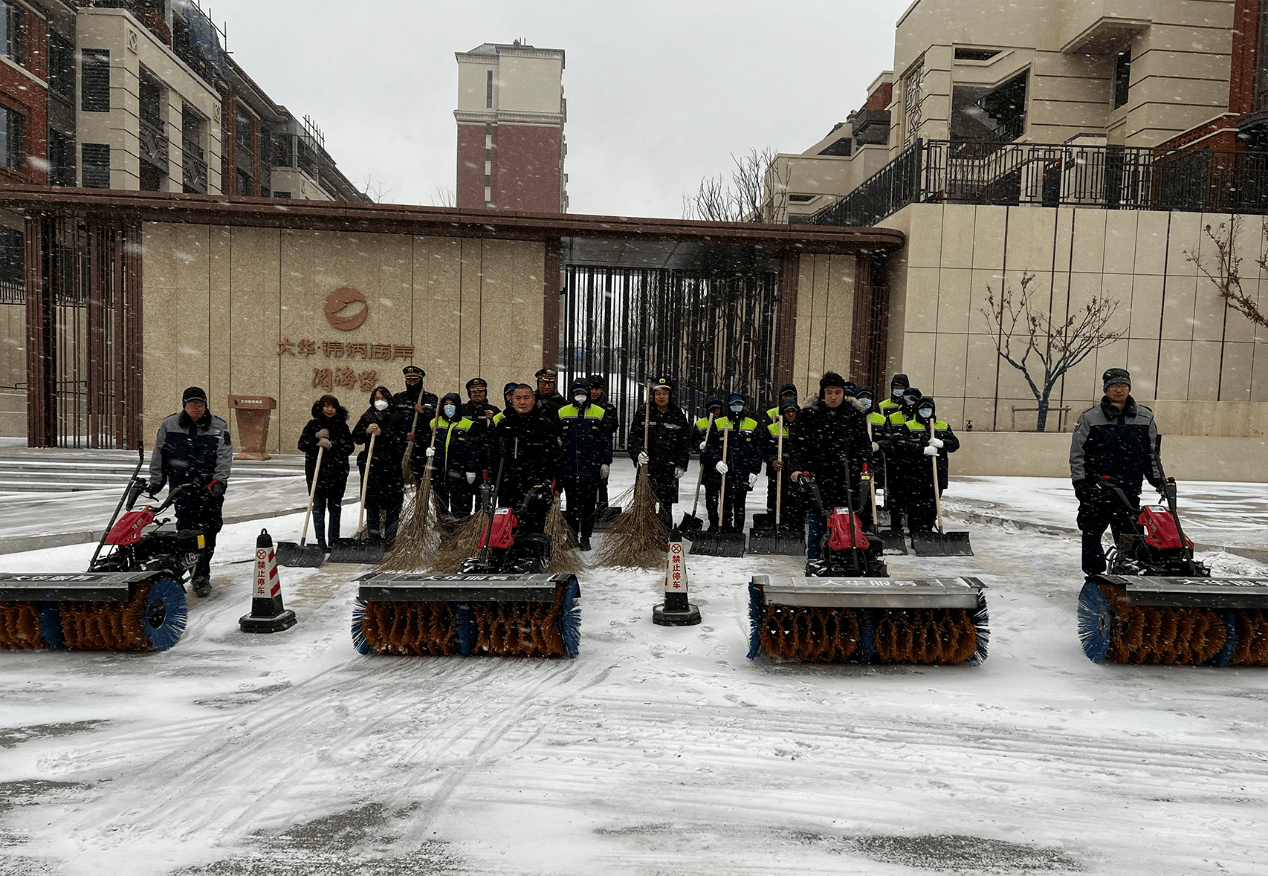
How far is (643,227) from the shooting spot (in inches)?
569

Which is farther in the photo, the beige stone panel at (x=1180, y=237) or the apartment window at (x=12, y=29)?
the apartment window at (x=12, y=29)

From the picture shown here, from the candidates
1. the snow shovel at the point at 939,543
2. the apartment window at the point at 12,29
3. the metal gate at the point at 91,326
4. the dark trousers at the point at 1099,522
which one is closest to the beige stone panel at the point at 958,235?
the snow shovel at the point at 939,543

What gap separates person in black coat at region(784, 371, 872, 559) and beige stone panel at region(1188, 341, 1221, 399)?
12.0m

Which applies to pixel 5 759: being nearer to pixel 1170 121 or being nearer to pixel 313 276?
pixel 313 276

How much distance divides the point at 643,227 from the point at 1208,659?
36.5 ft

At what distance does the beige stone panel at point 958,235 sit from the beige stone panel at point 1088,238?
6.19ft

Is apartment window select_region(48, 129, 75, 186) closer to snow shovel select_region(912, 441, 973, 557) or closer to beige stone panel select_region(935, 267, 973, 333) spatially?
beige stone panel select_region(935, 267, 973, 333)

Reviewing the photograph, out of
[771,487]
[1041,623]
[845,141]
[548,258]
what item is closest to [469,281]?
[548,258]

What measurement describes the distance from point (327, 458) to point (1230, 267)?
51.8ft

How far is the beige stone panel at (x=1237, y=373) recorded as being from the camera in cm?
1541

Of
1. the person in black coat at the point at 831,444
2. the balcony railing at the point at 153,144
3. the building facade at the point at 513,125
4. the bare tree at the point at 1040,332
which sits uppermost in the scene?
the building facade at the point at 513,125

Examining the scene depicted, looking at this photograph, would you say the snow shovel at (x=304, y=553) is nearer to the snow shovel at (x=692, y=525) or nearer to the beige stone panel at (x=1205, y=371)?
the snow shovel at (x=692, y=525)

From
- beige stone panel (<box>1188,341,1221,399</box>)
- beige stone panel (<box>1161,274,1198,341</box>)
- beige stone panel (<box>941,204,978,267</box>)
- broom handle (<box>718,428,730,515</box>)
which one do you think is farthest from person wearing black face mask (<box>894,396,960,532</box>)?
beige stone panel (<box>1188,341,1221,399</box>)

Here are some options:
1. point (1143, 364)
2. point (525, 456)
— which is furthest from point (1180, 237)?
point (525, 456)
